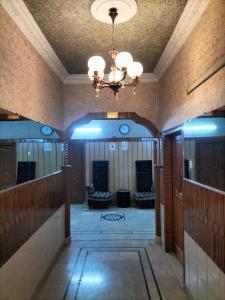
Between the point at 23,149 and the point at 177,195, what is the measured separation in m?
2.32

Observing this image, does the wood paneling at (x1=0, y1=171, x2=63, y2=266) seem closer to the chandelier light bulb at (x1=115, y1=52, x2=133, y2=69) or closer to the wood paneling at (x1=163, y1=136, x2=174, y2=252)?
the chandelier light bulb at (x1=115, y1=52, x2=133, y2=69)

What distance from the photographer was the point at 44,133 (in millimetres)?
3615

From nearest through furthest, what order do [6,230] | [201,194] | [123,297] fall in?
[6,230] < [201,194] < [123,297]

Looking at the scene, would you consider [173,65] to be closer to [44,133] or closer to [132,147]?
[44,133]

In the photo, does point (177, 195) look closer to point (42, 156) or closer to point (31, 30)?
point (42, 156)

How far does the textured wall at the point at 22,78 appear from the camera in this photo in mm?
2293

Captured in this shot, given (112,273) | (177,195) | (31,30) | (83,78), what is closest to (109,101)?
(83,78)

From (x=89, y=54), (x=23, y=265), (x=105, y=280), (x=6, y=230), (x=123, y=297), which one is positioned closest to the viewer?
(x=6, y=230)

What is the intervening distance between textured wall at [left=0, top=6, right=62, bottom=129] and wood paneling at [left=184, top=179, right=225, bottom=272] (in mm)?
1875

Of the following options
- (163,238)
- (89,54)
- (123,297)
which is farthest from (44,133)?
(163,238)

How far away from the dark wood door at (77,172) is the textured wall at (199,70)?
5.29 m

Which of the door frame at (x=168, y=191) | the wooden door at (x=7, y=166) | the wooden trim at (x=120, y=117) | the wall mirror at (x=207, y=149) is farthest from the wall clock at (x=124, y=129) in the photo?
the wooden door at (x=7, y=166)

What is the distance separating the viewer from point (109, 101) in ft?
15.4

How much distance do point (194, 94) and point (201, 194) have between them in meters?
1.01
